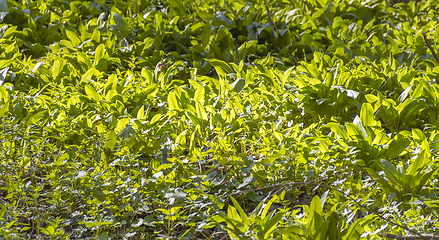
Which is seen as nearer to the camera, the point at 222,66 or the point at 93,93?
the point at 93,93

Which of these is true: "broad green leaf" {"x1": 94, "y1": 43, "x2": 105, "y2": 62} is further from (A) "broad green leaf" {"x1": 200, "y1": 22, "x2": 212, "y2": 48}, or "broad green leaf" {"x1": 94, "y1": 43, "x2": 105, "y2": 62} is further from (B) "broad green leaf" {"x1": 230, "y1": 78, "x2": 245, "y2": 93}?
(B) "broad green leaf" {"x1": 230, "y1": 78, "x2": 245, "y2": 93}

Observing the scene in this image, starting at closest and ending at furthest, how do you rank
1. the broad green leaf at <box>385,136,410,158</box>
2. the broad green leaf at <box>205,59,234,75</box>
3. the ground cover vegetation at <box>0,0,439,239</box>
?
the ground cover vegetation at <box>0,0,439,239</box> → the broad green leaf at <box>385,136,410,158</box> → the broad green leaf at <box>205,59,234,75</box>

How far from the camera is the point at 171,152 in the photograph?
7.58 ft

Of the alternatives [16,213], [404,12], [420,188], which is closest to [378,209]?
[420,188]

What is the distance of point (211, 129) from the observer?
251cm

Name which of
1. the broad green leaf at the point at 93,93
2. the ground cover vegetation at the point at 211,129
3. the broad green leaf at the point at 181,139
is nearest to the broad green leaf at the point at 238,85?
the ground cover vegetation at the point at 211,129

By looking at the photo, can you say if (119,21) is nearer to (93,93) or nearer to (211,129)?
(93,93)

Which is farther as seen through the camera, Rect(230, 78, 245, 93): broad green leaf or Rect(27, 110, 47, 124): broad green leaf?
Rect(230, 78, 245, 93): broad green leaf

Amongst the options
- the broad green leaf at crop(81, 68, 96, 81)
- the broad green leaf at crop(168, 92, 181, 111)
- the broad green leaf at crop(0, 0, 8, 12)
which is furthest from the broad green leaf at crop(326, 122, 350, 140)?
the broad green leaf at crop(0, 0, 8, 12)

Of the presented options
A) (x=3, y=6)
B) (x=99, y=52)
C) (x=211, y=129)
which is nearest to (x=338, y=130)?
(x=211, y=129)

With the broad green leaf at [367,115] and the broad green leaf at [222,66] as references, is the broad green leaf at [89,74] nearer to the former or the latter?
the broad green leaf at [222,66]

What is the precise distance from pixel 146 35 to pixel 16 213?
2971mm

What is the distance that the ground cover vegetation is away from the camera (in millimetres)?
1853

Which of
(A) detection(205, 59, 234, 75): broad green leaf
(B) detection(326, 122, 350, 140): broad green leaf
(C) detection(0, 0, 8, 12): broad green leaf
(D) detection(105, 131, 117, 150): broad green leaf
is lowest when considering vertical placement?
(A) detection(205, 59, 234, 75): broad green leaf
